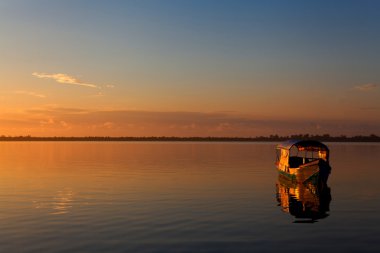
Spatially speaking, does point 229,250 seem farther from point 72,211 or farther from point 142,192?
point 142,192

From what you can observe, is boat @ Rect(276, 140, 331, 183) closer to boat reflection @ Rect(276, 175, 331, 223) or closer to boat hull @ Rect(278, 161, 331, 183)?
boat hull @ Rect(278, 161, 331, 183)

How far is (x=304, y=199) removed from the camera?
40125 mm

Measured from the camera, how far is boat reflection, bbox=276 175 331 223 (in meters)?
31.7

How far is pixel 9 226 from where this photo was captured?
26.0m

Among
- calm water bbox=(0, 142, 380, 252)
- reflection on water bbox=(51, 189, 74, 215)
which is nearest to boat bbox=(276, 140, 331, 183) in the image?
calm water bbox=(0, 142, 380, 252)

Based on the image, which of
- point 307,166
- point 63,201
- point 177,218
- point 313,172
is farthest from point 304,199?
point 63,201

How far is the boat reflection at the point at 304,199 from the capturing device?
31.7m

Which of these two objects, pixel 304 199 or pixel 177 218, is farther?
pixel 304 199

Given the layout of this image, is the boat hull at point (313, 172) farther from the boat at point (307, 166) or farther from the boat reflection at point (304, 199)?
the boat reflection at point (304, 199)

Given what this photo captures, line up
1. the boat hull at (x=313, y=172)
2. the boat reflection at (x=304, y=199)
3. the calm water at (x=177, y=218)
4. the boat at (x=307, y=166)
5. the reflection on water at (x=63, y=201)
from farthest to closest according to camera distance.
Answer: the boat at (x=307, y=166) → the boat hull at (x=313, y=172) → the reflection on water at (x=63, y=201) → the boat reflection at (x=304, y=199) → the calm water at (x=177, y=218)

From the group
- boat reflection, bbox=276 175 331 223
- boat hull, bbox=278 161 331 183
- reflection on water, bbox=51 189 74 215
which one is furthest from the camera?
boat hull, bbox=278 161 331 183

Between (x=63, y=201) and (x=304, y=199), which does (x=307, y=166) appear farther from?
(x=63, y=201)

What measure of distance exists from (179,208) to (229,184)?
1730cm

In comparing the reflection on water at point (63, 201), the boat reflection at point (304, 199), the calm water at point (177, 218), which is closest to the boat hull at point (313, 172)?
the boat reflection at point (304, 199)
